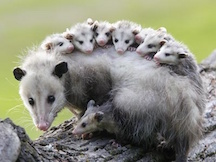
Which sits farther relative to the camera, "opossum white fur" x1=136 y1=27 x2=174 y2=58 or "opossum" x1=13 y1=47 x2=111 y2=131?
"opossum white fur" x1=136 y1=27 x2=174 y2=58

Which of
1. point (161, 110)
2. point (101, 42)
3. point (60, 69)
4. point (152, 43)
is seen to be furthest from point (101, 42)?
point (161, 110)

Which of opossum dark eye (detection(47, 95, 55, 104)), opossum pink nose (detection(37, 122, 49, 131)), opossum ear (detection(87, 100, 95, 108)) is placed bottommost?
opossum pink nose (detection(37, 122, 49, 131))

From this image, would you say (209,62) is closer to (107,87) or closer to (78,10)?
(107,87)

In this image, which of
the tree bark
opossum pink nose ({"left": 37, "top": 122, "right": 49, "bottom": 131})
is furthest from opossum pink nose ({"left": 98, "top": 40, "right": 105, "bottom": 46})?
opossum pink nose ({"left": 37, "top": 122, "right": 49, "bottom": 131})

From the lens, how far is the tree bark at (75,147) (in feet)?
15.3

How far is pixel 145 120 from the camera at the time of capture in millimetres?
5727

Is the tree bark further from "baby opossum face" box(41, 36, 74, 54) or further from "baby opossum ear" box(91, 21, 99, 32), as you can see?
"baby opossum ear" box(91, 21, 99, 32)

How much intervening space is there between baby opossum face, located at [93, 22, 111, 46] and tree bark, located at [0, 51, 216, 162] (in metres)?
0.73

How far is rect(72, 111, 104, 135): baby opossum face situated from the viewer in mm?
5773

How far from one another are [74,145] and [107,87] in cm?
70

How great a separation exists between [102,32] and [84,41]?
0.21 metres

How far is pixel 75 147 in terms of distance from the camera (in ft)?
18.2

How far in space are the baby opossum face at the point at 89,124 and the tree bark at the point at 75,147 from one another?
0.08 m

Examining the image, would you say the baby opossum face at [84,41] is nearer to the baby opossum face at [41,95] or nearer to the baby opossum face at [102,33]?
the baby opossum face at [102,33]
